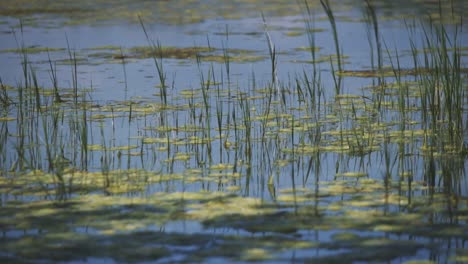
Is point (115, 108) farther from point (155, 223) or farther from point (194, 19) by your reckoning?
point (194, 19)

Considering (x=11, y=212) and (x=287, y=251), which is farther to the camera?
(x=11, y=212)

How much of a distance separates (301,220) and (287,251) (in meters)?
0.33

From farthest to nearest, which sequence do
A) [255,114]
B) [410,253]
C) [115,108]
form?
[115,108]
[255,114]
[410,253]

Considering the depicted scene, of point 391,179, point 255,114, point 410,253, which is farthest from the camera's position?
point 255,114

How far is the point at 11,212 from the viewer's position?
3.23 metres

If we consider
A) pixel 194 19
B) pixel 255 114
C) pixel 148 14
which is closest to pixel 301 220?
pixel 255 114

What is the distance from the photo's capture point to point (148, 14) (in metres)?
12.3

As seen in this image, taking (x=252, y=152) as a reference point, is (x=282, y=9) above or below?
above

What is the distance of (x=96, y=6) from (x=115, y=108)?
339 inches

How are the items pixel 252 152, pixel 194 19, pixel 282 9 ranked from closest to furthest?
pixel 252 152 < pixel 194 19 < pixel 282 9

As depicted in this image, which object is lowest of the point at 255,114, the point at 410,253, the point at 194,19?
the point at 410,253

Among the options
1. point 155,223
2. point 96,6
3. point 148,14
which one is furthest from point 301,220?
point 96,6

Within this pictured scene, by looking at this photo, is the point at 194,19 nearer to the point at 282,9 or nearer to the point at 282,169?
the point at 282,9

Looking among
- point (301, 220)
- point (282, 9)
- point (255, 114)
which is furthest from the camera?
point (282, 9)
